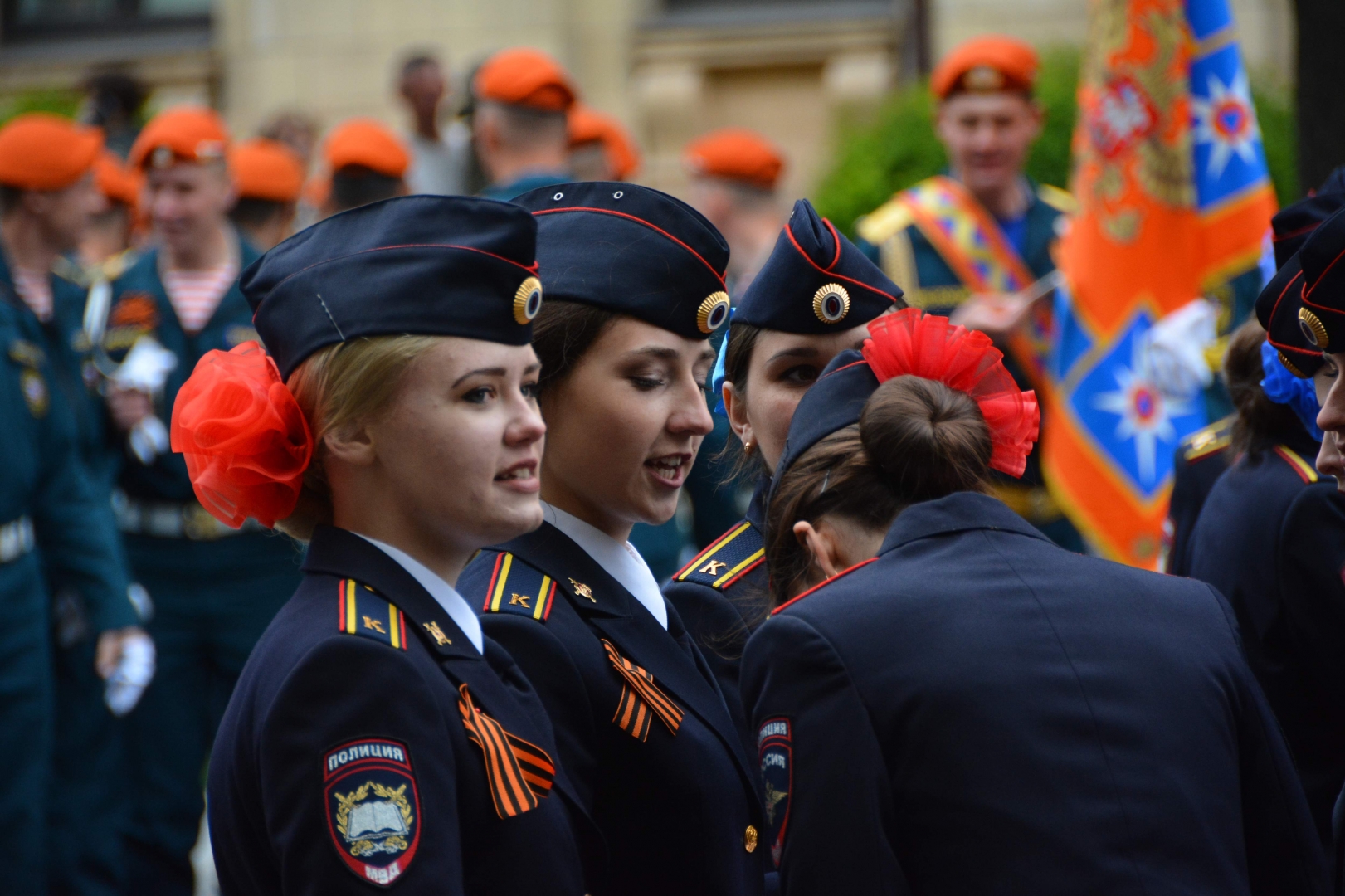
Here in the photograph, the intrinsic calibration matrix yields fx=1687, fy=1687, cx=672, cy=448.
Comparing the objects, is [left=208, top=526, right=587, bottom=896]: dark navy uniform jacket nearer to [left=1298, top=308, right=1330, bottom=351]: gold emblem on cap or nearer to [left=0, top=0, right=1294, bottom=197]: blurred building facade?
[left=1298, top=308, right=1330, bottom=351]: gold emblem on cap

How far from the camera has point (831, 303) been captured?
3123 millimetres

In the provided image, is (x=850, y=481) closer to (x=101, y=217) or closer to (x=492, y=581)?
(x=492, y=581)

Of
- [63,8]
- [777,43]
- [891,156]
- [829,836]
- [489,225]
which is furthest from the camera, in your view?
[63,8]

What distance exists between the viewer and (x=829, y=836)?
2.02m

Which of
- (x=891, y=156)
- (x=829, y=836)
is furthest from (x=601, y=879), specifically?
(x=891, y=156)

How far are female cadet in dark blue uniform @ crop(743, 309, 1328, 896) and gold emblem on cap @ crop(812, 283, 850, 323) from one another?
2.90 feet

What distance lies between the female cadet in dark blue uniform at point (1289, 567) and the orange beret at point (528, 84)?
135 inches

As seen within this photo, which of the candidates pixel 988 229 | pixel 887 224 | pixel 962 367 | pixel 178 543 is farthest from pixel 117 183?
pixel 962 367

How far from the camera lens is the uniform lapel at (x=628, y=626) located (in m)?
2.52

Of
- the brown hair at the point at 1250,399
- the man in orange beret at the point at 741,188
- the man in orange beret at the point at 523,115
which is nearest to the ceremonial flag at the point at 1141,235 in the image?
the brown hair at the point at 1250,399

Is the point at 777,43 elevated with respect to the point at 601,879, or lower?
elevated

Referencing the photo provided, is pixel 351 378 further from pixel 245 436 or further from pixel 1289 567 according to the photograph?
pixel 1289 567

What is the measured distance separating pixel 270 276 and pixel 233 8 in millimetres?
11179

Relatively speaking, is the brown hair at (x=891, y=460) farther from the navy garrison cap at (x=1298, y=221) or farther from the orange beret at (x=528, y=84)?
the orange beret at (x=528, y=84)
